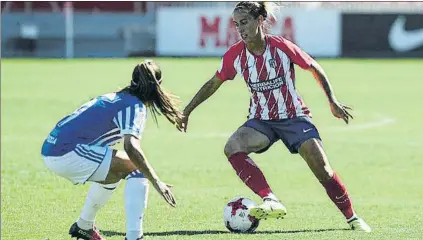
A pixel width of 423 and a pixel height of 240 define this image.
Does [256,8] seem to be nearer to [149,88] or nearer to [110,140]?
[149,88]

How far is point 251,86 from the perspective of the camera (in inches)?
375

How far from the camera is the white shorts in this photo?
26.4 ft

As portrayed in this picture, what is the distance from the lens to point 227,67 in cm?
959

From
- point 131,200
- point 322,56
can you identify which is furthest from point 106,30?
point 131,200

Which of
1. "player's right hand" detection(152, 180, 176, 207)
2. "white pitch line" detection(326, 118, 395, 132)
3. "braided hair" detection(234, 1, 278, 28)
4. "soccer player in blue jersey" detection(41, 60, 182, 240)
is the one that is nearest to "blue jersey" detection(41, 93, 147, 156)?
"soccer player in blue jersey" detection(41, 60, 182, 240)

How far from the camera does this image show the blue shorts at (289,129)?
936 cm

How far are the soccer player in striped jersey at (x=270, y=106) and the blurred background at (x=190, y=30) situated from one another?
104 ft

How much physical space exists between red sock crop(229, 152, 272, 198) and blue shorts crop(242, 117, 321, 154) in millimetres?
306

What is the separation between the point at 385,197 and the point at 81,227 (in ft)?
13.6

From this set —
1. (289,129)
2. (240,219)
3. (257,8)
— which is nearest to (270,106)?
(289,129)

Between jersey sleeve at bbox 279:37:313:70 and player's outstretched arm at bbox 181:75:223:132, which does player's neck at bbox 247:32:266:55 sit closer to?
jersey sleeve at bbox 279:37:313:70

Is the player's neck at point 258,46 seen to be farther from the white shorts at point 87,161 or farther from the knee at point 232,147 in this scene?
the white shorts at point 87,161

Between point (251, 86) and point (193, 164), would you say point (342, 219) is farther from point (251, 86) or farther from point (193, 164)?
point (193, 164)

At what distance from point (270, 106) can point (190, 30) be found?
3381cm
